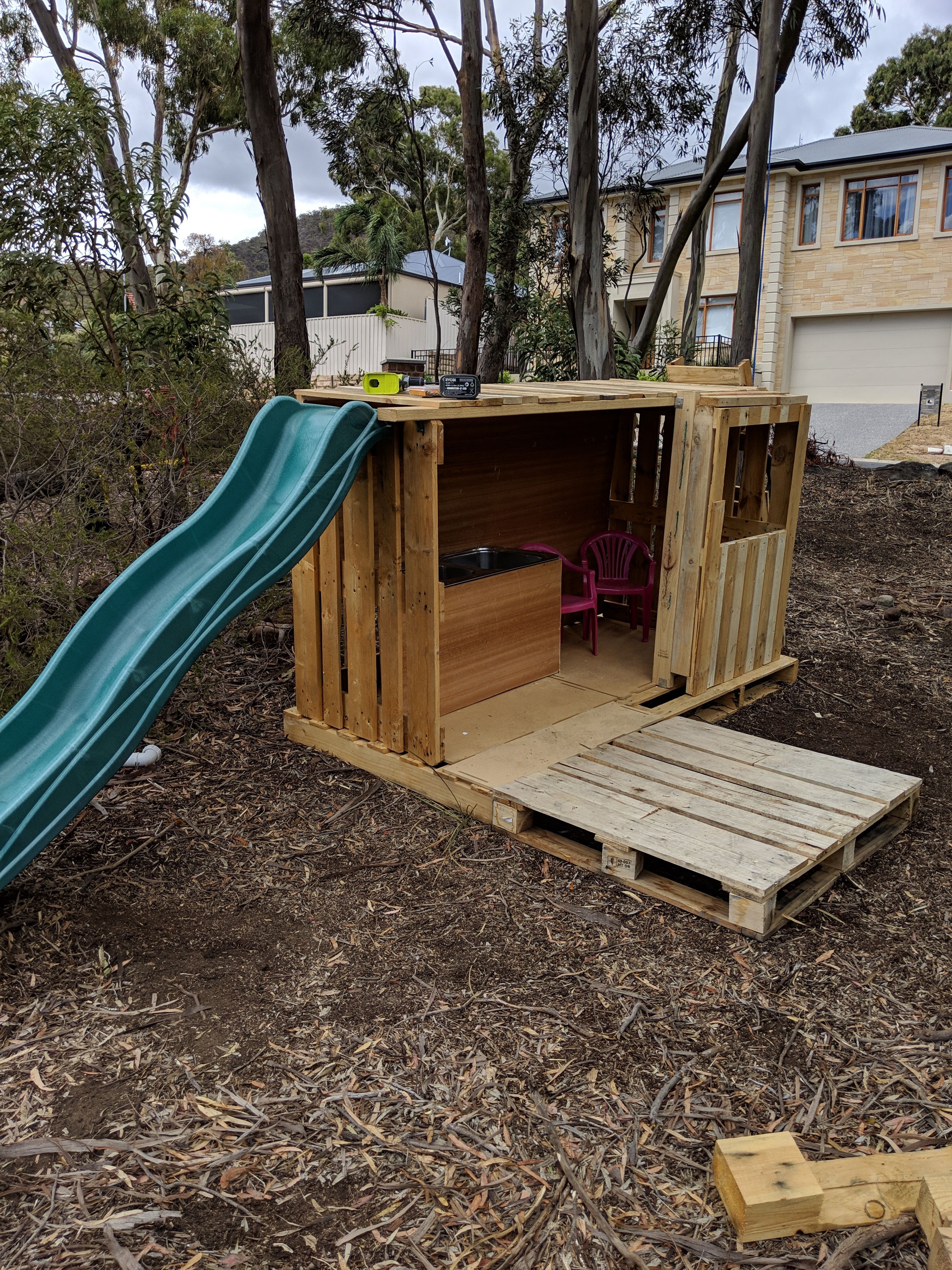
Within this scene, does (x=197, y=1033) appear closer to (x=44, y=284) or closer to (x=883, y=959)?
(x=883, y=959)

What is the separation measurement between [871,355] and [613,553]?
25.3 metres

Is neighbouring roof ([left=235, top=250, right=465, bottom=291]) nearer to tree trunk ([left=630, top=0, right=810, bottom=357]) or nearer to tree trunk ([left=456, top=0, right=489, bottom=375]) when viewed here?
tree trunk ([left=630, top=0, right=810, bottom=357])

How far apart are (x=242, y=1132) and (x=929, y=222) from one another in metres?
30.7

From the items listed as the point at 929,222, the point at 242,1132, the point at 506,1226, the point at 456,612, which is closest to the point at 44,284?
the point at 456,612

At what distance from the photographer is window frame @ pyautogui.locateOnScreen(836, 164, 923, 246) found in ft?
89.9

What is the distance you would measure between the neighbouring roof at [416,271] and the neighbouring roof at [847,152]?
9.40 m

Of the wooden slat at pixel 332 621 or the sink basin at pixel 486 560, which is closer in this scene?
the wooden slat at pixel 332 621

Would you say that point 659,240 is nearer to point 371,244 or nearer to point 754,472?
point 371,244

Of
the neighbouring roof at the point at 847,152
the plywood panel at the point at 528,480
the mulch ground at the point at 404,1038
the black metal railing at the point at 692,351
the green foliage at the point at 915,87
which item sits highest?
the green foliage at the point at 915,87

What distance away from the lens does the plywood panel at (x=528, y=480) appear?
240 inches

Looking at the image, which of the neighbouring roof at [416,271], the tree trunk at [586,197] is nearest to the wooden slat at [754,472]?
the tree trunk at [586,197]

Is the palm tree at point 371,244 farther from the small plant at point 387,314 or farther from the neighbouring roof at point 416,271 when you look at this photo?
the small plant at point 387,314

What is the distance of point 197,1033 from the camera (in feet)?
9.90

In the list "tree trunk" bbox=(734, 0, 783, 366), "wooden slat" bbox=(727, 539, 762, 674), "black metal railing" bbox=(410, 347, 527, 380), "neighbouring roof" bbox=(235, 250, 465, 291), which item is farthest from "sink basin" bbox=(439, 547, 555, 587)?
"neighbouring roof" bbox=(235, 250, 465, 291)
